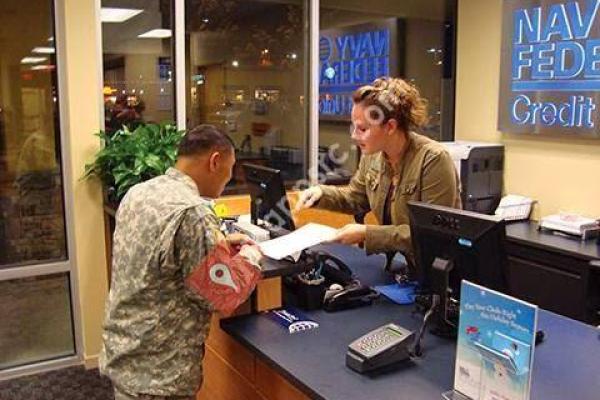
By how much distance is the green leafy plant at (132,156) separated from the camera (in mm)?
3246

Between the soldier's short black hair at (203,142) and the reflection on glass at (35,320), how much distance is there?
2.23m

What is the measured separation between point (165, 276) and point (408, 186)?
1037 mm

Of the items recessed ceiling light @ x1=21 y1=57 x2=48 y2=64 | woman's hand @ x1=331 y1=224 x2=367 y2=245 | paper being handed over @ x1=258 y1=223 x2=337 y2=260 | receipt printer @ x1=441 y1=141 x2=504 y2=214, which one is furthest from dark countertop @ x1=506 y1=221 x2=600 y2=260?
recessed ceiling light @ x1=21 y1=57 x2=48 y2=64

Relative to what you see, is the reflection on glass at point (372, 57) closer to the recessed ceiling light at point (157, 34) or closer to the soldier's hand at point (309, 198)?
the recessed ceiling light at point (157, 34)

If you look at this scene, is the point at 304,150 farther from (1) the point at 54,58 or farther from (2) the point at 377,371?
(2) the point at 377,371

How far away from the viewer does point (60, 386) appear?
3.43 m

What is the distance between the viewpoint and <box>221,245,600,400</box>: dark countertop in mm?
1529

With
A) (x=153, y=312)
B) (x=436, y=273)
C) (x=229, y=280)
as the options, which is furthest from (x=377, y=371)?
(x=153, y=312)

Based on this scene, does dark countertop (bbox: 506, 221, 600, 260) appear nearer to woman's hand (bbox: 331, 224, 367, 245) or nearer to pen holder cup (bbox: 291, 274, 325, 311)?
woman's hand (bbox: 331, 224, 367, 245)

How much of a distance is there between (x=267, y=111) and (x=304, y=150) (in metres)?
0.41

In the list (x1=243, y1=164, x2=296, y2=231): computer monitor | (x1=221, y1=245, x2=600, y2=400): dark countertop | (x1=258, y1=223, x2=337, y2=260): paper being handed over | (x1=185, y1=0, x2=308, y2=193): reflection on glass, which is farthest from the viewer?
(x1=185, y1=0, x2=308, y2=193): reflection on glass

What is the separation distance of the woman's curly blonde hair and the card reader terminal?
911 mm

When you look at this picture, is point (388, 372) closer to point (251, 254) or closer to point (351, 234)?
point (251, 254)

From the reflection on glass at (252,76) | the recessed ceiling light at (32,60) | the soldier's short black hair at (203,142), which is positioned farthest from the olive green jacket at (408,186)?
the recessed ceiling light at (32,60)
